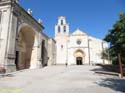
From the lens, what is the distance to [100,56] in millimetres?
41594

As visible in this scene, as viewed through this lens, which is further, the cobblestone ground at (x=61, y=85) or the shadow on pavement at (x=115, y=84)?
the shadow on pavement at (x=115, y=84)

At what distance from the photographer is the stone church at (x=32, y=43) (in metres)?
16.3

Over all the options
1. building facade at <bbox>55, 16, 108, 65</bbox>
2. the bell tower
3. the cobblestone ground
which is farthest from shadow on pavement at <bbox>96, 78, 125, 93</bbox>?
the bell tower

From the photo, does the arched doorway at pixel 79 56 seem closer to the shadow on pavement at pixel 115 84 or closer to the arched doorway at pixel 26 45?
the arched doorway at pixel 26 45

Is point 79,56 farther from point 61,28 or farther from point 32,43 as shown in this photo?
point 32,43

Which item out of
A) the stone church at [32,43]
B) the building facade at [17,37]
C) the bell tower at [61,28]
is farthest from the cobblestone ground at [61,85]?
the bell tower at [61,28]

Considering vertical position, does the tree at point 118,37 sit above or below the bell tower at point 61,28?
below

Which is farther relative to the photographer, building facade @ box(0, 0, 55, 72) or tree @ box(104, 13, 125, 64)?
building facade @ box(0, 0, 55, 72)

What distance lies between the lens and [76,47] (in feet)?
137

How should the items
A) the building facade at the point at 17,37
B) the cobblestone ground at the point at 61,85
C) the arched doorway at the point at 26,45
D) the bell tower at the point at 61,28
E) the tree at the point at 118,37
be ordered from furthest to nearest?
the bell tower at the point at 61,28 → the arched doorway at the point at 26,45 → the building facade at the point at 17,37 → the tree at the point at 118,37 → the cobblestone ground at the point at 61,85

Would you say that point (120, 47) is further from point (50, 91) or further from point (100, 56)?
point (100, 56)

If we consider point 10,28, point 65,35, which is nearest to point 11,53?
point 10,28

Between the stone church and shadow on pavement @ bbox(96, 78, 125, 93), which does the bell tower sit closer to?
the stone church

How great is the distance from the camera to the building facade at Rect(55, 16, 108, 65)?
4144 centimetres
